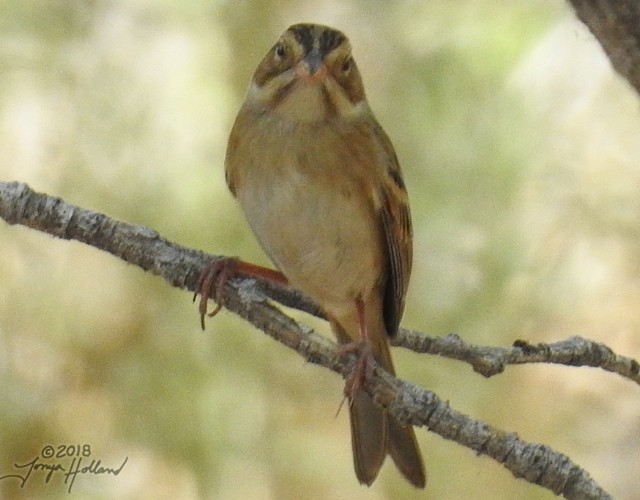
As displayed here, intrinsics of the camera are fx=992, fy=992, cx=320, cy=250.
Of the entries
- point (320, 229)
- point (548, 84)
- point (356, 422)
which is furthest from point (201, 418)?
point (548, 84)

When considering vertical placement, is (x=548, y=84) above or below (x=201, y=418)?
above

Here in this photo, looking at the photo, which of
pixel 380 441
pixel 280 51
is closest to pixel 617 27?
pixel 280 51

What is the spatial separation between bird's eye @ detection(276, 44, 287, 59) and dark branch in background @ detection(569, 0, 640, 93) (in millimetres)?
924

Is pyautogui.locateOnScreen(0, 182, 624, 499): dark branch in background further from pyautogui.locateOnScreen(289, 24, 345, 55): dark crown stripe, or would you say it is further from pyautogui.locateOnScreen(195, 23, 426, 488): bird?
pyautogui.locateOnScreen(289, 24, 345, 55): dark crown stripe

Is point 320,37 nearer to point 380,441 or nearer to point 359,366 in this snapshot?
point 359,366

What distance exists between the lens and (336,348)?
1.84 metres

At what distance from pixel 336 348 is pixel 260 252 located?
91cm

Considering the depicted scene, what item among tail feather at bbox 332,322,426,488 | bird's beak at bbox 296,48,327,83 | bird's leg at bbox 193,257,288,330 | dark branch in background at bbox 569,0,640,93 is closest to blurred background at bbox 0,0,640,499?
tail feather at bbox 332,322,426,488

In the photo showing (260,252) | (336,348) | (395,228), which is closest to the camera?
(336,348)

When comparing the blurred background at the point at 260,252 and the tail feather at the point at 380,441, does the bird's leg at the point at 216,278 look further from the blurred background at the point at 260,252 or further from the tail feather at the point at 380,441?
the blurred background at the point at 260,252

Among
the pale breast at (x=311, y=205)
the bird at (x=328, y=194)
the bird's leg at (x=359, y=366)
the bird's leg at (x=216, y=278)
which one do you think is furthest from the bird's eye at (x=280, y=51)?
Answer: the bird's leg at (x=359, y=366)

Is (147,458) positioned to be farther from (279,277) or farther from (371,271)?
(371,271)

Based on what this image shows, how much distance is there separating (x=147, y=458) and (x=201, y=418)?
17 cm

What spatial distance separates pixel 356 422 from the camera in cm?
211
